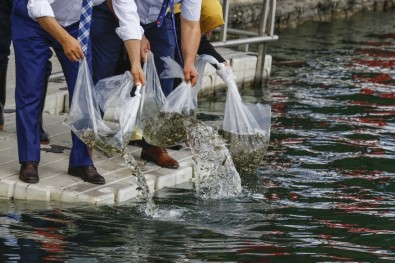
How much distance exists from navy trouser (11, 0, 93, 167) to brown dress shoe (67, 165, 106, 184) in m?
0.28

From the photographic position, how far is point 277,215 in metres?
7.60

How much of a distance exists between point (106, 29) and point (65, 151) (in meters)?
1.01

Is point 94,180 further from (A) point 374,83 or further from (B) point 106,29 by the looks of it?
(A) point 374,83

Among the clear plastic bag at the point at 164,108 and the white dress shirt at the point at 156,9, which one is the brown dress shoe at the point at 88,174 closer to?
the clear plastic bag at the point at 164,108

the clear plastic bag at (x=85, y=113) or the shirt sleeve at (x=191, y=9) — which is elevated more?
the shirt sleeve at (x=191, y=9)

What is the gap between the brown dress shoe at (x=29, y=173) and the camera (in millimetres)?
7590

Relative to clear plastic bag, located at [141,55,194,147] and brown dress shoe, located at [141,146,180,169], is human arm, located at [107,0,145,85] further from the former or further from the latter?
brown dress shoe, located at [141,146,180,169]

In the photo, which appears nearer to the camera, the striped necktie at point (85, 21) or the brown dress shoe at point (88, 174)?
the striped necktie at point (85, 21)

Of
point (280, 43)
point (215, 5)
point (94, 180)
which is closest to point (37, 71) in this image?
point (94, 180)

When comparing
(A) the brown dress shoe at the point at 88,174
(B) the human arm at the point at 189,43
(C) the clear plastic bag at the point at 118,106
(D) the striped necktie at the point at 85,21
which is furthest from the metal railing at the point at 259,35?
(D) the striped necktie at the point at 85,21

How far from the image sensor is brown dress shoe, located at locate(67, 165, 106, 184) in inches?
305

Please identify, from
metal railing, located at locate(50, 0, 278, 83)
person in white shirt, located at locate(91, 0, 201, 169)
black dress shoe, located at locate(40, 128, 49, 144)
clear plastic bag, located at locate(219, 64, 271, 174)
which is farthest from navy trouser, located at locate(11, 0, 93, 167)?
metal railing, located at locate(50, 0, 278, 83)

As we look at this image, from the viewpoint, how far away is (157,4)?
7922mm

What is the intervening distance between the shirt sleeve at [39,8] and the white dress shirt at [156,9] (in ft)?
2.85
